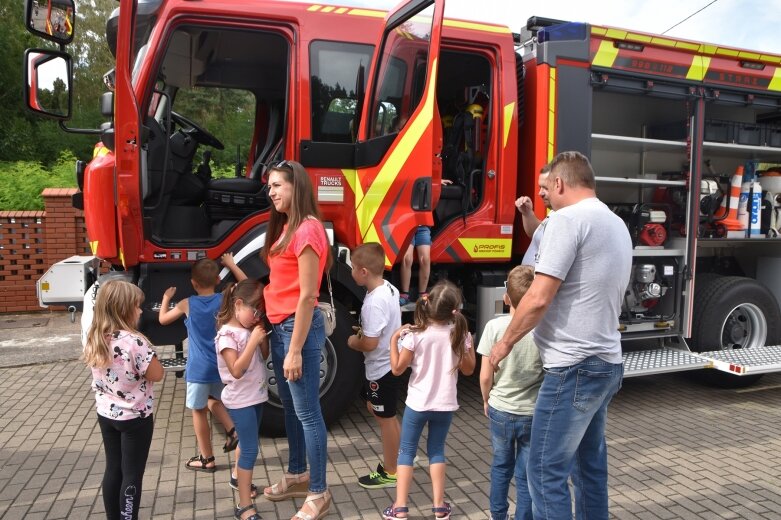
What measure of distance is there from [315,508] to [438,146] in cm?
238

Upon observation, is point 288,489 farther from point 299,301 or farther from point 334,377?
point 299,301

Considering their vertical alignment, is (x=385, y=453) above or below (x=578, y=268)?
below

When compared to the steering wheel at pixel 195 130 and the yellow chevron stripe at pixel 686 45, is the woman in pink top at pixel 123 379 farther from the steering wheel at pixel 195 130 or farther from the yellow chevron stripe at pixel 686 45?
the yellow chevron stripe at pixel 686 45

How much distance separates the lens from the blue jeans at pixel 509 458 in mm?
2729

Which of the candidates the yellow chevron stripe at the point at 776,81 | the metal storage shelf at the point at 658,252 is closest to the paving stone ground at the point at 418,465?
the metal storage shelf at the point at 658,252

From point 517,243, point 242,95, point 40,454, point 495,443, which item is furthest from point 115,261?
point 517,243

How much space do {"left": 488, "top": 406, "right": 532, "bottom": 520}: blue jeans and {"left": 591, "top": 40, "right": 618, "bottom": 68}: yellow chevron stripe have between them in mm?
3024

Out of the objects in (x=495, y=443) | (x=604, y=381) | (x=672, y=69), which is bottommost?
(x=495, y=443)

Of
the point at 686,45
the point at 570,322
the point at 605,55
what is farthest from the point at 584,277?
the point at 686,45

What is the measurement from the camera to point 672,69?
486cm

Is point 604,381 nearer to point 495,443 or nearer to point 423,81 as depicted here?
point 495,443

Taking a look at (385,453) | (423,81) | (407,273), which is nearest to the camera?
(385,453)

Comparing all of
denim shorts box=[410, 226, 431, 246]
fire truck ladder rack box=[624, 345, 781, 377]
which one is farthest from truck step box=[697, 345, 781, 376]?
denim shorts box=[410, 226, 431, 246]

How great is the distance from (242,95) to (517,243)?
103 inches
